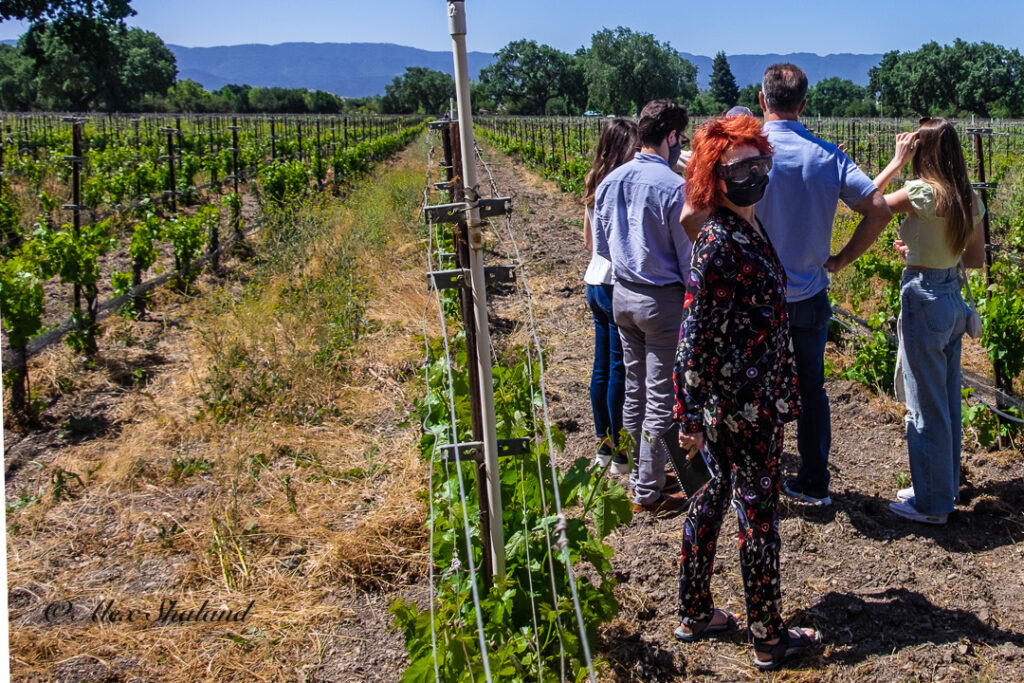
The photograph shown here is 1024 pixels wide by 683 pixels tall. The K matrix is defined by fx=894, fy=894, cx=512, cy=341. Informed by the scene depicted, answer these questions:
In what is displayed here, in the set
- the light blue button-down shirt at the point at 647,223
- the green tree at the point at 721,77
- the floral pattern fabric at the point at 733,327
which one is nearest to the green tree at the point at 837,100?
the green tree at the point at 721,77

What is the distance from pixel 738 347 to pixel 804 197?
3.60 feet

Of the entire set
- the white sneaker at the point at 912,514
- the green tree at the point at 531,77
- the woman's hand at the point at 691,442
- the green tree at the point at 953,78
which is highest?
the green tree at the point at 531,77

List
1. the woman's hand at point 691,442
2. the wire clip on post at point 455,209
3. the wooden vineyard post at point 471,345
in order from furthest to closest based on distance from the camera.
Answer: the woman's hand at point 691,442 < the wooden vineyard post at point 471,345 < the wire clip on post at point 455,209

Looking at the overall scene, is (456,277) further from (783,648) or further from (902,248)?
(902,248)

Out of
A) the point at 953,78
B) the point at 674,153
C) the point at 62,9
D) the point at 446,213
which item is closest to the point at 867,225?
the point at 674,153

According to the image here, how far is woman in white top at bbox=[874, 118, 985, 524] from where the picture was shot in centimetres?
327

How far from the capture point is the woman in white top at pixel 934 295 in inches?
129

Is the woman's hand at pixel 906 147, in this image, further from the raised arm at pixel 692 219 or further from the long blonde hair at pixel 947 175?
the raised arm at pixel 692 219

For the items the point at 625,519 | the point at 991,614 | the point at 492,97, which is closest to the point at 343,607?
the point at 625,519

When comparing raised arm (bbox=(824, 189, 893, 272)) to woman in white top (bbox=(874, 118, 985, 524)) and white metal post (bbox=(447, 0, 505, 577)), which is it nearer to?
woman in white top (bbox=(874, 118, 985, 524))

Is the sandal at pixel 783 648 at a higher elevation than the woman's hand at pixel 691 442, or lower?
lower

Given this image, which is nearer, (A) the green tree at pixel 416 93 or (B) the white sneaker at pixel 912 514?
(B) the white sneaker at pixel 912 514

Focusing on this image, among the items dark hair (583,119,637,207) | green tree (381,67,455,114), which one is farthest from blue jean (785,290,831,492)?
green tree (381,67,455,114)

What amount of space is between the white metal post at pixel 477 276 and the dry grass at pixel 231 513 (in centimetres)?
107
